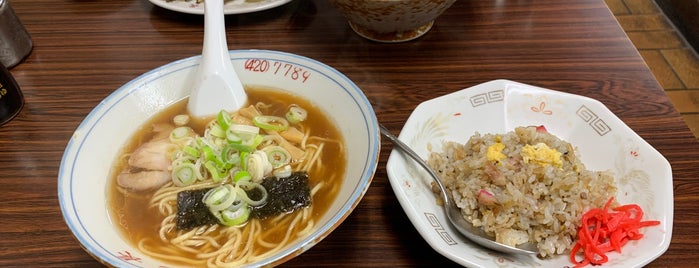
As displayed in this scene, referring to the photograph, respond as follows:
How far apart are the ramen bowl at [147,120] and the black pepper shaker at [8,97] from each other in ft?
1.68

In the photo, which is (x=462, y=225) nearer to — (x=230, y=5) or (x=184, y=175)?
(x=184, y=175)

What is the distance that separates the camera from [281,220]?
3.67 ft

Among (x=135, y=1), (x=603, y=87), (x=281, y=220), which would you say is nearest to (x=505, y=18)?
(x=603, y=87)

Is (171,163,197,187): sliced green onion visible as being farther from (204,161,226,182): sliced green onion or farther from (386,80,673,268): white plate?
(386,80,673,268): white plate

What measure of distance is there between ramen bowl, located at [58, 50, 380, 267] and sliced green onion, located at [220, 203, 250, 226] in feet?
0.53

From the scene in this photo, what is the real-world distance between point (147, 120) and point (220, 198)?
1.33 ft

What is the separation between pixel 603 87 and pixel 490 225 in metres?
0.77

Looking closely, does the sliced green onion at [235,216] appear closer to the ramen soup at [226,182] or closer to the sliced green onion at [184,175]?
the ramen soup at [226,182]

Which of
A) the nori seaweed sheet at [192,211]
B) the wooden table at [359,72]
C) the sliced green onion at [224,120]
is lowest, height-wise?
the wooden table at [359,72]

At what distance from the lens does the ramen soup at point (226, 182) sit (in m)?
1.08

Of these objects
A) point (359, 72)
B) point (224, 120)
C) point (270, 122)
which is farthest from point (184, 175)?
point (359, 72)

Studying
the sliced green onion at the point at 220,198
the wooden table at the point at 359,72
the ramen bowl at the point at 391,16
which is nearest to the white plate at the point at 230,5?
the wooden table at the point at 359,72

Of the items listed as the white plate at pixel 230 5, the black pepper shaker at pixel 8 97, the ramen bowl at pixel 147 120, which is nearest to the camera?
the ramen bowl at pixel 147 120

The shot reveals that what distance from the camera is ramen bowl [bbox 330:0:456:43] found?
1.55m
